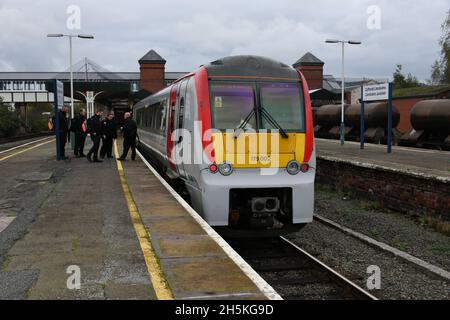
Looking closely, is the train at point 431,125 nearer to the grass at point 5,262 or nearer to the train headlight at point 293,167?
the train headlight at point 293,167

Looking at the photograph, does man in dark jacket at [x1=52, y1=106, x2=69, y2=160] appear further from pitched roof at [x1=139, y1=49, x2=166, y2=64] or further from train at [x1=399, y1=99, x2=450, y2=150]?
pitched roof at [x1=139, y1=49, x2=166, y2=64]

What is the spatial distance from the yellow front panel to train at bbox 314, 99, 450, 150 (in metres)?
14.1

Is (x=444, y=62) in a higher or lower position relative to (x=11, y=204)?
higher

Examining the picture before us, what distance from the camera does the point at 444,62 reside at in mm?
57438

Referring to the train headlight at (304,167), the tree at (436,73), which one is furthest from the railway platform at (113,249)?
the tree at (436,73)

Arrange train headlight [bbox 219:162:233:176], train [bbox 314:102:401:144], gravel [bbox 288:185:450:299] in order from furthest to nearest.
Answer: train [bbox 314:102:401:144] < train headlight [bbox 219:162:233:176] < gravel [bbox 288:185:450:299]

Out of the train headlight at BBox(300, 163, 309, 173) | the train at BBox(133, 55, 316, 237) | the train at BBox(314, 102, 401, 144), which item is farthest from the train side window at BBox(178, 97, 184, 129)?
the train at BBox(314, 102, 401, 144)

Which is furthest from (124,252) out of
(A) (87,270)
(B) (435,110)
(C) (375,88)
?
(B) (435,110)

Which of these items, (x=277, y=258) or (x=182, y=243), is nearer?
(x=182, y=243)

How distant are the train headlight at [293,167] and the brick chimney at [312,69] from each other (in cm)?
4930

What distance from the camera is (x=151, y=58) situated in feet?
175

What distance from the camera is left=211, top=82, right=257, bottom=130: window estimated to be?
7527mm

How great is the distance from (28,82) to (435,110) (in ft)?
242
